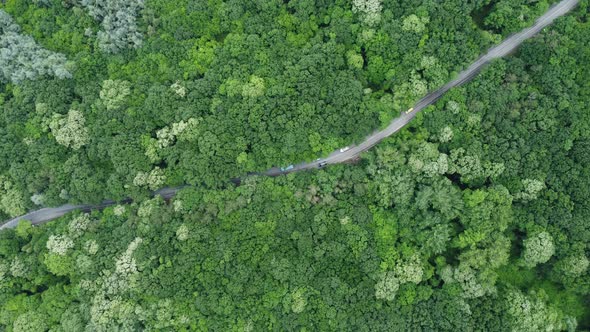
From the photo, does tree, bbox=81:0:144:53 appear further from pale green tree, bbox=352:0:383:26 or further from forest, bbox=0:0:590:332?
pale green tree, bbox=352:0:383:26

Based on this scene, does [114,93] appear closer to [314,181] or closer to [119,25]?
[119,25]

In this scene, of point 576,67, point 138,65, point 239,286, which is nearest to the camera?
point 239,286

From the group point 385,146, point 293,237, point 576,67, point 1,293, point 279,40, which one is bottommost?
point 1,293

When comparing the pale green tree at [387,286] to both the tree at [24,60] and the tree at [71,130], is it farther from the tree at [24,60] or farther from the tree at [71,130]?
the tree at [24,60]

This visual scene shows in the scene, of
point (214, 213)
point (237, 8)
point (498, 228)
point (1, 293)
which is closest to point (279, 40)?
point (237, 8)

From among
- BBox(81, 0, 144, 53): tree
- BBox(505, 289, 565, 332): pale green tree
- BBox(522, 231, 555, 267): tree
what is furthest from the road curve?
BBox(505, 289, 565, 332): pale green tree

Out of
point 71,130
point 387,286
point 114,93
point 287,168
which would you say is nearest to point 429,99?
point 287,168

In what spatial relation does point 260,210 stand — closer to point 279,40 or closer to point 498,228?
point 279,40

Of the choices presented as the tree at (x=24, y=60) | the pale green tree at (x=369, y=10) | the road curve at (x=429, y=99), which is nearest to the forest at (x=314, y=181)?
the pale green tree at (x=369, y=10)
